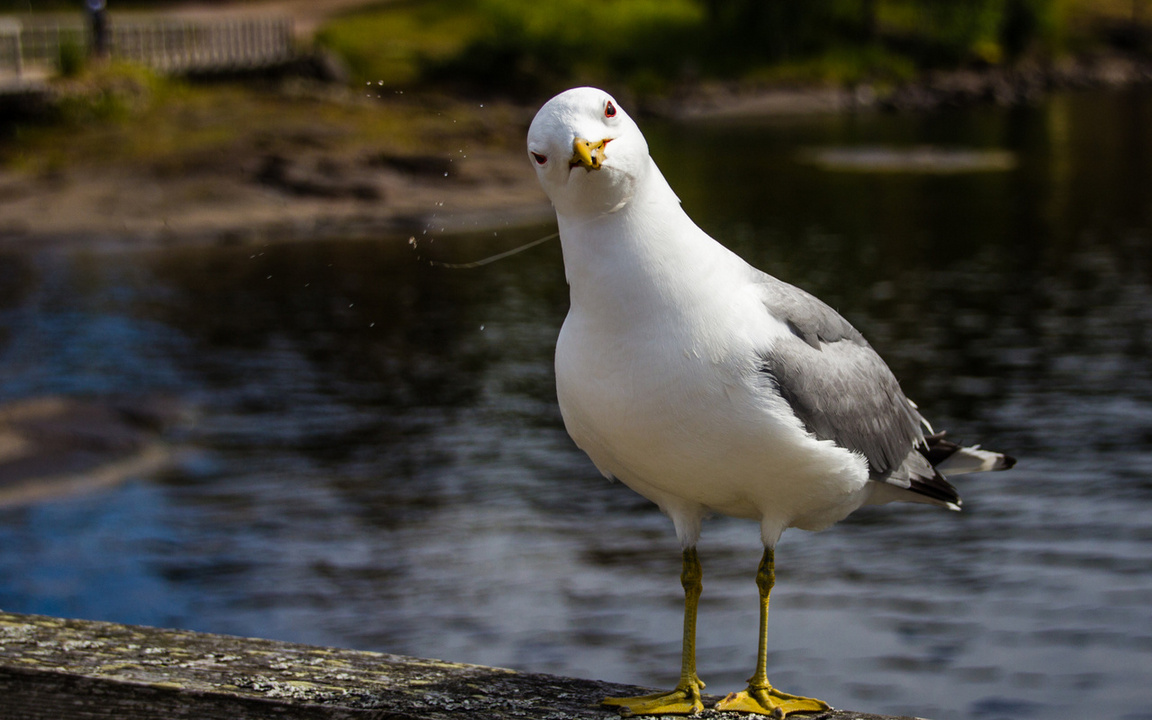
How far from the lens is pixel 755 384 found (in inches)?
141

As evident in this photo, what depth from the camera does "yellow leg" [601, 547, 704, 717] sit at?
3.58 metres

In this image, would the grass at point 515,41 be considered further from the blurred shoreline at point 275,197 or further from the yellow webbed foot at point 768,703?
the yellow webbed foot at point 768,703

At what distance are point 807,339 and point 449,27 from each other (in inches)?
2766

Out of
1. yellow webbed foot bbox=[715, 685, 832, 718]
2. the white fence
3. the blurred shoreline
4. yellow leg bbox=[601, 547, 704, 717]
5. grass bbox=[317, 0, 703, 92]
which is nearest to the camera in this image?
yellow leg bbox=[601, 547, 704, 717]

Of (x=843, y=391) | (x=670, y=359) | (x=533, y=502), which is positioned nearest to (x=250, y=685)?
(x=670, y=359)

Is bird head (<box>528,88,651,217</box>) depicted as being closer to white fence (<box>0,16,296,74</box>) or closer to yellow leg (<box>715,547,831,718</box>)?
yellow leg (<box>715,547,831,718</box>)

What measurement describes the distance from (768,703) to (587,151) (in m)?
1.71

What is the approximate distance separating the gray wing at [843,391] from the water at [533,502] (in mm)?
4063

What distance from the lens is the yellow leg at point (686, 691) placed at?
3.58 meters

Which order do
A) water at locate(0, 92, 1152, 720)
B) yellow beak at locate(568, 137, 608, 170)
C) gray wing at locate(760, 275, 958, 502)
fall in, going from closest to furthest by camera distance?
1. yellow beak at locate(568, 137, 608, 170)
2. gray wing at locate(760, 275, 958, 502)
3. water at locate(0, 92, 1152, 720)

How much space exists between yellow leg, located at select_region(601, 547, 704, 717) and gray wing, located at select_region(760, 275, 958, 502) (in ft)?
2.01

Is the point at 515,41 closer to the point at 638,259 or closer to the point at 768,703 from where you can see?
the point at 638,259

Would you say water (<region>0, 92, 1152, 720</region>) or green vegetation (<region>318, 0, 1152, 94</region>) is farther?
green vegetation (<region>318, 0, 1152, 94</region>)

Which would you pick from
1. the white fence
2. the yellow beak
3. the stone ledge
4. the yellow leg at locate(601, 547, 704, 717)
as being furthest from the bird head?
the white fence
